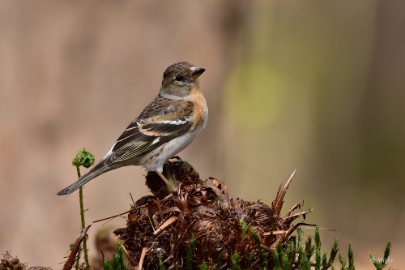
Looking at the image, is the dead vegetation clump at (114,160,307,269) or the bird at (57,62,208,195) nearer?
the dead vegetation clump at (114,160,307,269)

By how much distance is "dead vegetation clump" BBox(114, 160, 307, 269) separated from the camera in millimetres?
4609

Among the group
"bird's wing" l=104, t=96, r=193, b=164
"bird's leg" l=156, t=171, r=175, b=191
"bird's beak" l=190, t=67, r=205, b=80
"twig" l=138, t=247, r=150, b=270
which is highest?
"bird's beak" l=190, t=67, r=205, b=80

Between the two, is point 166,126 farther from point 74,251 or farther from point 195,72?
point 74,251

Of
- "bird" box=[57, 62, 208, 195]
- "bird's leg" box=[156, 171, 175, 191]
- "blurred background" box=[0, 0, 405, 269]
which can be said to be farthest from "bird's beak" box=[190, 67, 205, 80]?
"bird's leg" box=[156, 171, 175, 191]

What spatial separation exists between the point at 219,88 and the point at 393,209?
822cm

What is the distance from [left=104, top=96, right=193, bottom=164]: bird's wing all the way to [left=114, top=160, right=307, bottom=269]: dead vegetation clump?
2773 mm

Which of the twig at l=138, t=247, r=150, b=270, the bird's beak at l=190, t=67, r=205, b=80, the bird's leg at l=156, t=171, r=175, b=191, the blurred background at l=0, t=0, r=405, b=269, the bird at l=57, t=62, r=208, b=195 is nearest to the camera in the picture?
the twig at l=138, t=247, r=150, b=270

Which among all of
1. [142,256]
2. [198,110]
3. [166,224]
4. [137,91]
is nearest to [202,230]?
[166,224]

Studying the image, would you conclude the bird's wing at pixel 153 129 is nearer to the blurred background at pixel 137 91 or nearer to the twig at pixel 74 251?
the blurred background at pixel 137 91

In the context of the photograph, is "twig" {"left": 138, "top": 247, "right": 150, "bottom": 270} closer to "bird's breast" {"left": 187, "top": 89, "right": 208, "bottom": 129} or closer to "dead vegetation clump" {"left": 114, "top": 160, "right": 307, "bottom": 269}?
"dead vegetation clump" {"left": 114, "top": 160, "right": 307, "bottom": 269}

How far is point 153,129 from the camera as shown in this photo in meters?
8.05

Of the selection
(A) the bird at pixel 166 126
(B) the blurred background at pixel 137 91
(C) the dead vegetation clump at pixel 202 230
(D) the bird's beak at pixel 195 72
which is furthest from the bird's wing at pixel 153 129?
(C) the dead vegetation clump at pixel 202 230

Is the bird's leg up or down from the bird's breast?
down

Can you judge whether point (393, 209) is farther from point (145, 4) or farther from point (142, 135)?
Answer: point (142, 135)
